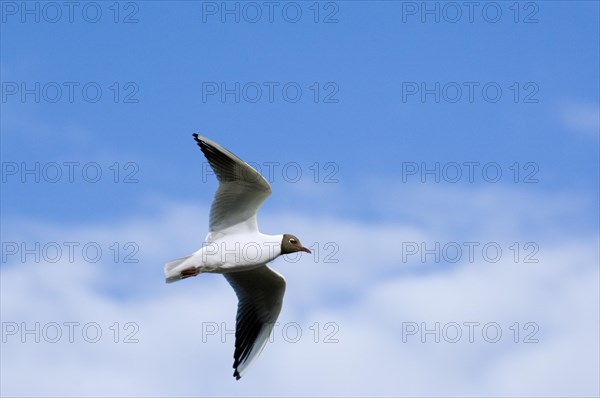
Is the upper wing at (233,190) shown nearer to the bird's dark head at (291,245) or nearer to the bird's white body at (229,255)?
the bird's white body at (229,255)

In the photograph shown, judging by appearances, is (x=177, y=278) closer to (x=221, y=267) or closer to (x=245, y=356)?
(x=221, y=267)

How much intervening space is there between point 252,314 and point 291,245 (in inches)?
57.7

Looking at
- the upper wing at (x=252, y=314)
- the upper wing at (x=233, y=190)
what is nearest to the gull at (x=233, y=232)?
the upper wing at (x=233, y=190)

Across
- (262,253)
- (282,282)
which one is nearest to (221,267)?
(262,253)

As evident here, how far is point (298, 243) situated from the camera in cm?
1083

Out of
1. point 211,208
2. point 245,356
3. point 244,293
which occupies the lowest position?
point 245,356

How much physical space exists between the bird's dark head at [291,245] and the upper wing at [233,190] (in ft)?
1.21

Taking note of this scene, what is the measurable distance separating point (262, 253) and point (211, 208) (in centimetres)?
75

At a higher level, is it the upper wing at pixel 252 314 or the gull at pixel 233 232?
the gull at pixel 233 232

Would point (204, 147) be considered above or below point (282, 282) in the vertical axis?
above

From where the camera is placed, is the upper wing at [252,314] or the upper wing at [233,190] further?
the upper wing at [252,314]

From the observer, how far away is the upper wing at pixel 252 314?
11609 millimetres

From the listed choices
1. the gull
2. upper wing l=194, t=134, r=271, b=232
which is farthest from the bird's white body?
upper wing l=194, t=134, r=271, b=232

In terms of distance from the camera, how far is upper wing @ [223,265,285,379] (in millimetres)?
11609
